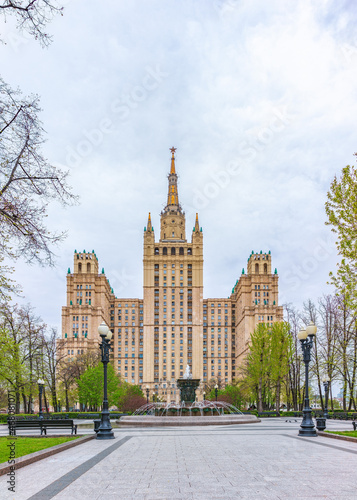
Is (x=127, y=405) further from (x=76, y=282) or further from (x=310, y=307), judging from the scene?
(x=76, y=282)

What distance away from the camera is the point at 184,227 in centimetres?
13988

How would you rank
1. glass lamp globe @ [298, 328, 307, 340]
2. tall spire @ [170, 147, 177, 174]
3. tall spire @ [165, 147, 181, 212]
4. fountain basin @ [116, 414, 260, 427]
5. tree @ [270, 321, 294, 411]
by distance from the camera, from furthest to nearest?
tall spire @ [170, 147, 177, 174] → tall spire @ [165, 147, 181, 212] → tree @ [270, 321, 294, 411] → fountain basin @ [116, 414, 260, 427] → glass lamp globe @ [298, 328, 307, 340]

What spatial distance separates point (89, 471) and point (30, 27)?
8.43 metres

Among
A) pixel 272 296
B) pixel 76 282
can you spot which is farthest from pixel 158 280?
pixel 272 296

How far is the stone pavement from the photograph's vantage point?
741 cm

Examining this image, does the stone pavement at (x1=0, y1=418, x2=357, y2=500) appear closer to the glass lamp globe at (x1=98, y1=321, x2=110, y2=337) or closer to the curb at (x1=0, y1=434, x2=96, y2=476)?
the curb at (x1=0, y1=434, x2=96, y2=476)

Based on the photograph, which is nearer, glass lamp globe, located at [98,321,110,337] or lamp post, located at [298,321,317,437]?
glass lamp globe, located at [98,321,110,337]

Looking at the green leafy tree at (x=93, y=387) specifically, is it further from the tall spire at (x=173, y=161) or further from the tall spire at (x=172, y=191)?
the tall spire at (x=173, y=161)

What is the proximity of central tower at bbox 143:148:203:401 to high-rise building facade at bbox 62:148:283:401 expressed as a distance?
256mm

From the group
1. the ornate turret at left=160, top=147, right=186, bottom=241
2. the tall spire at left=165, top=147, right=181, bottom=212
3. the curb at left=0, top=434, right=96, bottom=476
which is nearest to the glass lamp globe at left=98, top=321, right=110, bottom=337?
the curb at left=0, top=434, right=96, bottom=476

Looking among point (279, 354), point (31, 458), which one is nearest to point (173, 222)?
point (279, 354)

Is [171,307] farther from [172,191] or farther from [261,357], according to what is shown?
[261,357]

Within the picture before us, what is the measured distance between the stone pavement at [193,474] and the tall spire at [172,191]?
5107 inches

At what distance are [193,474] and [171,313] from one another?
4693 inches
